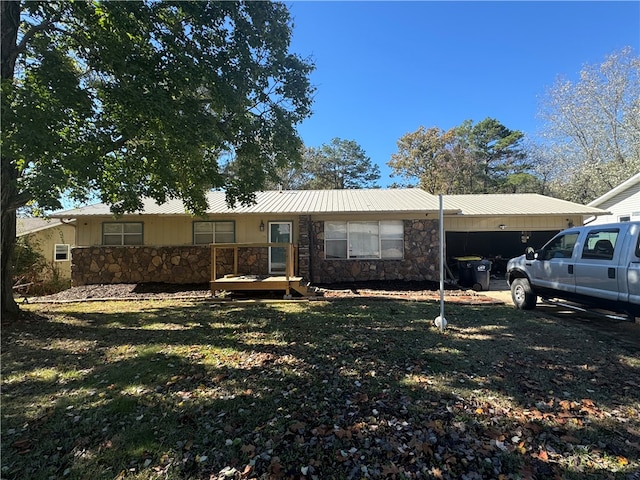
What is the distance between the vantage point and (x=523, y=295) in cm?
760

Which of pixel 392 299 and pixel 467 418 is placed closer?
pixel 467 418

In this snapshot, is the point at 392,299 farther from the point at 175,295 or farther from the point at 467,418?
the point at 175,295

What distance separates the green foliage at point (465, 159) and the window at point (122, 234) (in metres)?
24.4

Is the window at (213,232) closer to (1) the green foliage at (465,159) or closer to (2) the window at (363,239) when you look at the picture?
(2) the window at (363,239)

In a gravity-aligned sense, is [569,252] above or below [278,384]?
above

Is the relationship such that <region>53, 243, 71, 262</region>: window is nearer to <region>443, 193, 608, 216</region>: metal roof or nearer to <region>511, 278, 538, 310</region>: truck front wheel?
<region>443, 193, 608, 216</region>: metal roof

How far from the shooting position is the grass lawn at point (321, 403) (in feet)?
7.86

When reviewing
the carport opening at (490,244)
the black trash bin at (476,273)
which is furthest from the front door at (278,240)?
the carport opening at (490,244)

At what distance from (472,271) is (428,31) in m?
8.21

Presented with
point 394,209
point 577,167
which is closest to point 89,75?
point 394,209

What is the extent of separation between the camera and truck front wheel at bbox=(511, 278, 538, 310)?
294 inches

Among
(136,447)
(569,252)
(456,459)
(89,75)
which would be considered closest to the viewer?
(456,459)

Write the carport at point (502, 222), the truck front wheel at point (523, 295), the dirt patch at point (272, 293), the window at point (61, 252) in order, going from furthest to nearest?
the window at point (61, 252), the carport at point (502, 222), the dirt patch at point (272, 293), the truck front wheel at point (523, 295)

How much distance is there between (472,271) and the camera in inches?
458
